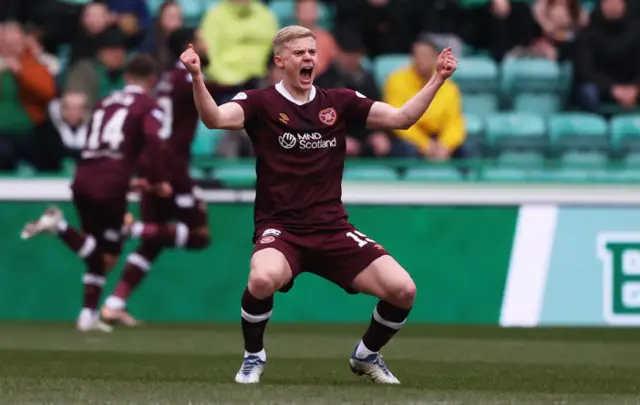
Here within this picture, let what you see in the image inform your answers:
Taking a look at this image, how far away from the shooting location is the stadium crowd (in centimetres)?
1372

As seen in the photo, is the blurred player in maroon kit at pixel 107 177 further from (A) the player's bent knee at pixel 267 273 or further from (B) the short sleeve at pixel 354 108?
(A) the player's bent knee at pixel 267 273

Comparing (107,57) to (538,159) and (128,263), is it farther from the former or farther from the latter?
(538,159)

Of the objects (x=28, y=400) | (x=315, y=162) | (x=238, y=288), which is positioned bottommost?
(x=238, y=288)

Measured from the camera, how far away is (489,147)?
13938 millimetres

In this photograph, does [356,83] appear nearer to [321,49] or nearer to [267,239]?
[321,49]

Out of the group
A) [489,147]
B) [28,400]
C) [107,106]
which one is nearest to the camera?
[28,400]

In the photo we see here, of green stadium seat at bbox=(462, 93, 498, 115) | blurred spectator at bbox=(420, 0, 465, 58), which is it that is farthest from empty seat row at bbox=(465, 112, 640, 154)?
blurred spectator at bbox=(420, 0, 465, 58)

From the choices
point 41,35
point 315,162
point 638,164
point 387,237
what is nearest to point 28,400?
point 315,162

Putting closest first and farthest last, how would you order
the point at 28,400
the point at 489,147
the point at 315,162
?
the point at 28,400 < the point at 315,162 < the point at 489,147

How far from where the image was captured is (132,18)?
1562 centimetres

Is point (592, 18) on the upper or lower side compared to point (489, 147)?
upper

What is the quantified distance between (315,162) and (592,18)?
26.6 feet

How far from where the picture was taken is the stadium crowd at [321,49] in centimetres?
1372

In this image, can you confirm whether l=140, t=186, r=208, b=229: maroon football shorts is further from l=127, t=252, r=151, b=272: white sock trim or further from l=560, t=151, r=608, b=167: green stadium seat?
l=560, t=151, r=608, b=167: green stadium seat
